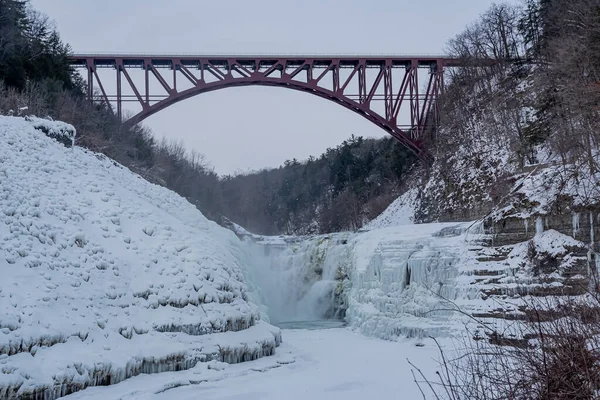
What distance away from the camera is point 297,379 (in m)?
10.6

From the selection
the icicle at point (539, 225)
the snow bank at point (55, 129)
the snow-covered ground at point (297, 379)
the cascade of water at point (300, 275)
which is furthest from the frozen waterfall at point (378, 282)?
the snow bank at point (55, 129)

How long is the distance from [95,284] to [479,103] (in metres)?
24.5

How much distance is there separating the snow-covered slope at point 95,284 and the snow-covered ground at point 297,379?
18.4 inches

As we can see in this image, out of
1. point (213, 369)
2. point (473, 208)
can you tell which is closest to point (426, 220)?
point (473, 208)

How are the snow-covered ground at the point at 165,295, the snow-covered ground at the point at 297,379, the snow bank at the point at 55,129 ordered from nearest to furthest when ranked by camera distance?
the snow-covered ground at the point at 297,379
the snow-covered ground at the point at 165,295
the snow bank at the point at 55,129

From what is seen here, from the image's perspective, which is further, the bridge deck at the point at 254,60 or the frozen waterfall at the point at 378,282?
the bridge deck at the point at 254,60

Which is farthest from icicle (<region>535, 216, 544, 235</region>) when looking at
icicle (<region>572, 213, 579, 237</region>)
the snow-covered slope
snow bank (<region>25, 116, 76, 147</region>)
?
snow bank (<region>25, 116, 76, 147</region>)

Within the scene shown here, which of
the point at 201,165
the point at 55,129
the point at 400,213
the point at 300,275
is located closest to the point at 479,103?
the point at 400,213

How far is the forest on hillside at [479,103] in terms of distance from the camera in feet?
61.8

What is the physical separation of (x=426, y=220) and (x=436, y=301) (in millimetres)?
13986

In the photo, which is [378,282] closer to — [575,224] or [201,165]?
[575,224]

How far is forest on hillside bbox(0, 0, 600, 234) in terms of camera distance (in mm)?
18828

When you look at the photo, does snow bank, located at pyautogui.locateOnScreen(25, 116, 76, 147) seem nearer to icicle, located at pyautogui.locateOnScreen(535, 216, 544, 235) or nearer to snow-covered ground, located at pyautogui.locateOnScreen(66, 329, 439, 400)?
snow-covered ground, located at pyautogui.locateOnScreen(66, 329, 439, 400)

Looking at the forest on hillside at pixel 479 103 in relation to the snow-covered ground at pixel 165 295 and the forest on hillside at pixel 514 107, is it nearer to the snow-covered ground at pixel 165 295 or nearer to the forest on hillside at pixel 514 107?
the forest on hillside at pixel 514 107
